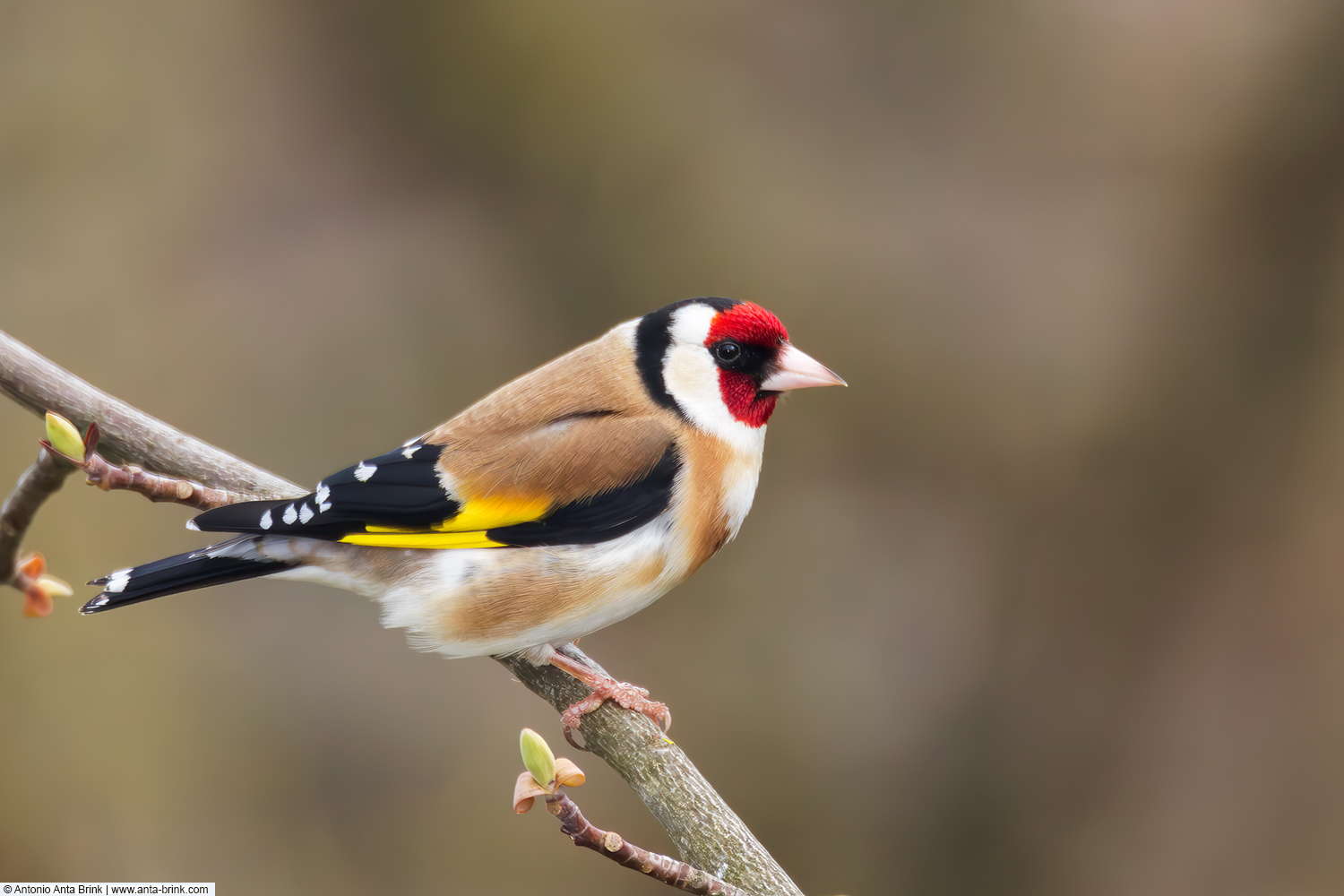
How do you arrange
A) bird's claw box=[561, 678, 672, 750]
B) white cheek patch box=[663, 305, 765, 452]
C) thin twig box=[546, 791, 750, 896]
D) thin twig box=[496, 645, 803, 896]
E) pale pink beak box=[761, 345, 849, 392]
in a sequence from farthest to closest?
white cheek patch box=[663, 305, 765, 452] → bird's claw box=[561, 678, 672, 750] → pale pink beak box=[761, 345, 849, 392] → thin twig box=[496, 645, 803, 896] → thin twig box=[546, 791, 750, 896]

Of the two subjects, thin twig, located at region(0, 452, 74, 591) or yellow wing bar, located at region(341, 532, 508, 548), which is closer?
thin twig, located at region(0, 452, 74, 591)

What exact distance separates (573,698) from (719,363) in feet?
3.03

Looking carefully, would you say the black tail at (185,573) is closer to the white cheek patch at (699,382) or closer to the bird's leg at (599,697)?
the bird's leg at (599,697)

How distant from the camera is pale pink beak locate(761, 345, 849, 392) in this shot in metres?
2.52

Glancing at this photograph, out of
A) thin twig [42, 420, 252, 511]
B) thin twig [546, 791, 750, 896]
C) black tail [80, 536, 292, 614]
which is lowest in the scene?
thin twig [546, 791, 750, 896]

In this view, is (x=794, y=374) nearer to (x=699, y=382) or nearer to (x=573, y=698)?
(x=699, y=382)

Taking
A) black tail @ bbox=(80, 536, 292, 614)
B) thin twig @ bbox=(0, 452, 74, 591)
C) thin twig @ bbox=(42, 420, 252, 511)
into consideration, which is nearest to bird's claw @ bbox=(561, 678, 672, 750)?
black tail @ bbox=(80, 536, 292, 614)

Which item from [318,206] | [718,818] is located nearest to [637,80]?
[318,206]

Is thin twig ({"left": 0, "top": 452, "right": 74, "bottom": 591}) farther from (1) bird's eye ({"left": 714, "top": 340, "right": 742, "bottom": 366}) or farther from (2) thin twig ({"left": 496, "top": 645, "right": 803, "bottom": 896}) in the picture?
(1) bird's eye ({"left": 714, "top": 340, "right": 742, "bottom": 366})

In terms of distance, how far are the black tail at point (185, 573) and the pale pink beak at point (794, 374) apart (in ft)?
4.09

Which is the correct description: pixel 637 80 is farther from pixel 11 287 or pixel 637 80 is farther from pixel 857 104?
pixel 11 287

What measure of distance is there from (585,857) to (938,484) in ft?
7.60

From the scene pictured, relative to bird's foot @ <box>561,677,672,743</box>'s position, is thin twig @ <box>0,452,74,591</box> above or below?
above

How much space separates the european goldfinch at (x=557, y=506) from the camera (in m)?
2.59
